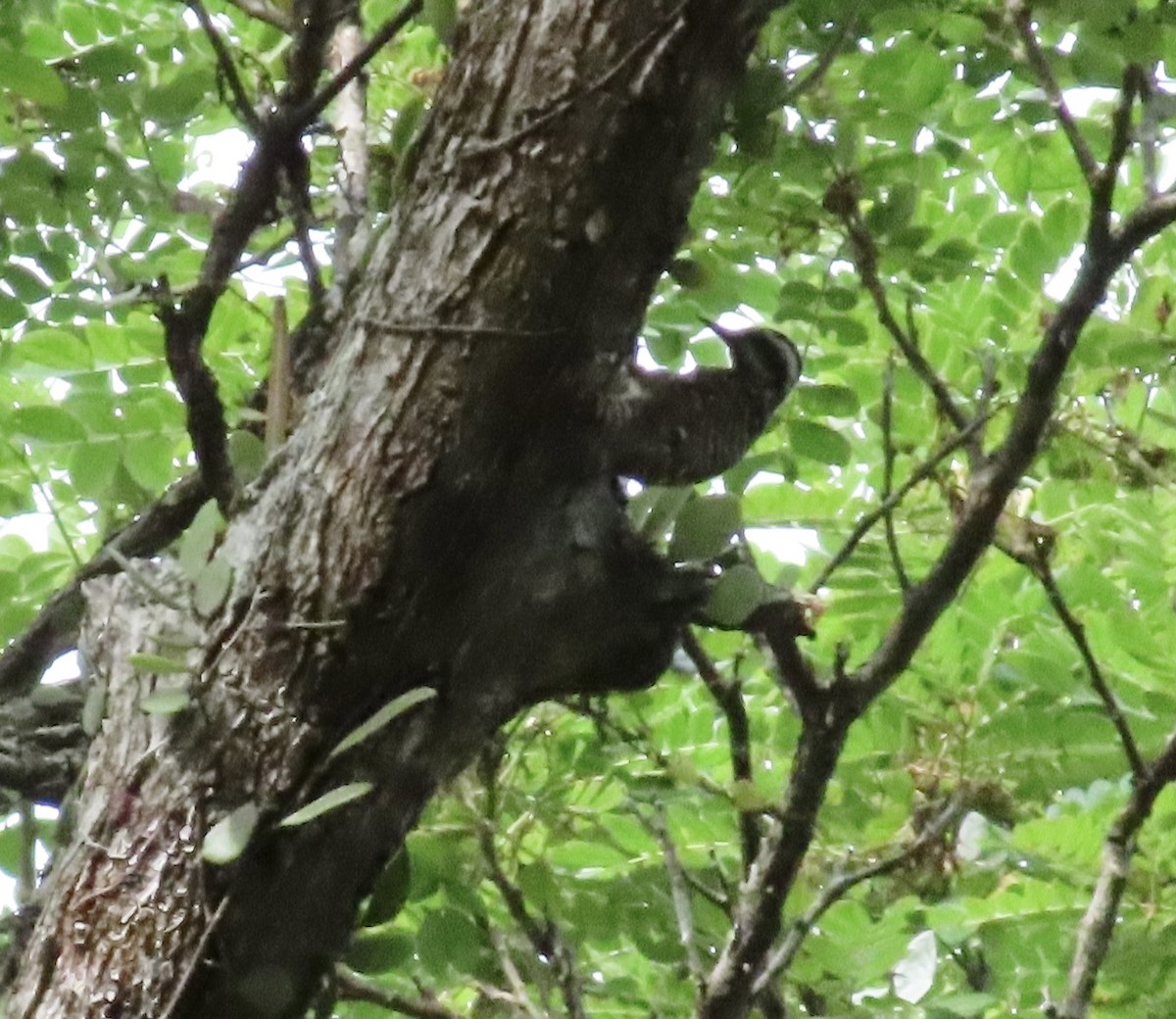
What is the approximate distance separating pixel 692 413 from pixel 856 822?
2.29ft

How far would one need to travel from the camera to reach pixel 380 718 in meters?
0.84

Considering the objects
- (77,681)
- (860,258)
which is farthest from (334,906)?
(860,258)

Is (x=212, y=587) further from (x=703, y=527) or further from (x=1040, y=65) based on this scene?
(x=1040, y=65)

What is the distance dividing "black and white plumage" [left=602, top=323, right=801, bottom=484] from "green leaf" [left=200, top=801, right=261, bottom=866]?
13.7 inches

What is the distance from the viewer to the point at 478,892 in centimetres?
141

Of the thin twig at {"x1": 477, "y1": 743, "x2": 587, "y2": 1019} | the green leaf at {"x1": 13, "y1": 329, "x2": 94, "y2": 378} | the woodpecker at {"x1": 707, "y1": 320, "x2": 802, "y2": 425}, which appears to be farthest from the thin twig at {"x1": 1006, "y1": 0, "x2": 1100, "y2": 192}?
the green leaf at {"x1": 13, "y1": 329, "x2": 94, "y2": 378}

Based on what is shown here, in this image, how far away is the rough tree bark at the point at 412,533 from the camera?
842 millimetres

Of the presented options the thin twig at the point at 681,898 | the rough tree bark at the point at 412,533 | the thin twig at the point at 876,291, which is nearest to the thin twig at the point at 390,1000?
the thin twig at the point at 681,898

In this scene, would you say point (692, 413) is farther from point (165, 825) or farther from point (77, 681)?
point (77, 681)

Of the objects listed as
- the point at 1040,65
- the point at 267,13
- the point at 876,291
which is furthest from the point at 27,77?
the point at 1040,65

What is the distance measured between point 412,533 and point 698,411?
0.28 metres

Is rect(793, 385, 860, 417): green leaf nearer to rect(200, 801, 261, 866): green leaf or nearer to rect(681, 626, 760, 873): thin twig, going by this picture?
rect(681, 626, 760, 873): thin twig

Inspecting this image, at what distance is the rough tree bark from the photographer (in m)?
0.84

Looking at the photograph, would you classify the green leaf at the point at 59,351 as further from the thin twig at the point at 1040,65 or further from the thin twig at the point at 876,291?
the thin twig at the point at 1040,65
